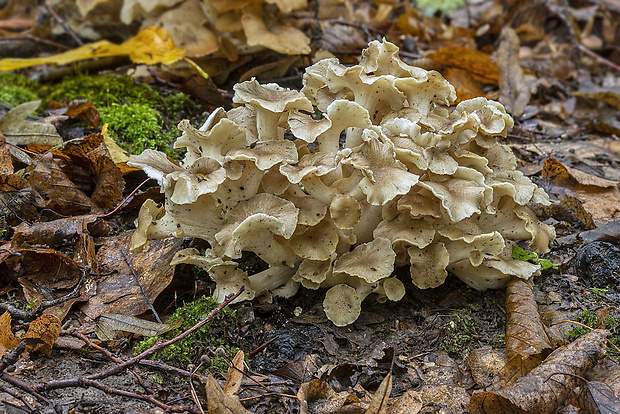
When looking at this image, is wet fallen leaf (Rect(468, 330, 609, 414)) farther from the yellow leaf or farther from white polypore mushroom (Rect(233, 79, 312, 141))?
the yellow leaf

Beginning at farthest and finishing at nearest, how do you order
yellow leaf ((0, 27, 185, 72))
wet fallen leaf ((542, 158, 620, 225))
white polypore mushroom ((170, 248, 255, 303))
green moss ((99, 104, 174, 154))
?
yellow leaf ((0, 27, 185, 72)) < green moss ((99, 104, 174, 154)) < wet fallen leaf ((542, 158, 620, 225)) < white polypore mushroom ((170, 248, 255, 303))

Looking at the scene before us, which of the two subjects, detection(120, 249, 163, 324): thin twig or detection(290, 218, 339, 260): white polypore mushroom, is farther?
detection(120, 249, 163, 324): thin twig

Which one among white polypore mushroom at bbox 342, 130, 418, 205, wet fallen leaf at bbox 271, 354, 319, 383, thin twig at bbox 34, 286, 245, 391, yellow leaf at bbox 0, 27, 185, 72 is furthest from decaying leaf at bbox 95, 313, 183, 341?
yellow leaf at bbox 0, 27, 185, 72

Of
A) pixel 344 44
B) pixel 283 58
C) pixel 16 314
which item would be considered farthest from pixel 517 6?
pixel 16 314

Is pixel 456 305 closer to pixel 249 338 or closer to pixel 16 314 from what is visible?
pixel 249 338

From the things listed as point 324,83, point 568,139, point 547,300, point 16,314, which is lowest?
point 568,139

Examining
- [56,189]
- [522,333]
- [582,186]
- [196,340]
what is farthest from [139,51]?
[522,333]

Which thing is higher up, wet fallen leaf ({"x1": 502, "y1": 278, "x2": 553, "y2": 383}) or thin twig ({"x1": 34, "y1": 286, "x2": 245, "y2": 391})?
thin twig ({"x1": 34, "y1": 286, "x2": 245, "y2": 391})
